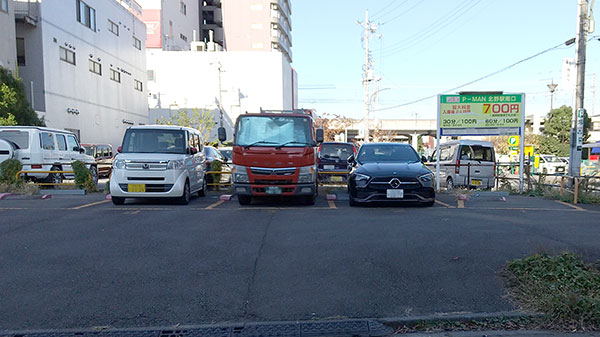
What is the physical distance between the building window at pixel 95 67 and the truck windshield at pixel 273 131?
2462 cm

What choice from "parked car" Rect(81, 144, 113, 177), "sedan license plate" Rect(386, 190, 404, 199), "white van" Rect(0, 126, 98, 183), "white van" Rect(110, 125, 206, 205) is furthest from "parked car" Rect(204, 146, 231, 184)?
"parked car" Rect(81, 144, 113, 177)

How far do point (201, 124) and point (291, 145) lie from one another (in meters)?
38.0

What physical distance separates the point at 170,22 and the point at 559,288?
58.4 meters

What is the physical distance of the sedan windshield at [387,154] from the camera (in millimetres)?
11031

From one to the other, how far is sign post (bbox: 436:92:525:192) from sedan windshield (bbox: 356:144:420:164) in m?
2.63

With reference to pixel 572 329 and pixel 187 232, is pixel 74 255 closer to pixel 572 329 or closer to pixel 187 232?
pixel 187 232

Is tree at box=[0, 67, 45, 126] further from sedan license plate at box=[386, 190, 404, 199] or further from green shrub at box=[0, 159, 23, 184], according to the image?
sedan license plate at box=[386, 190, 404, 199]

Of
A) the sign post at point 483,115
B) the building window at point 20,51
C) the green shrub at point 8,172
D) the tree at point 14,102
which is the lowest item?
the green shrub at point 8,172

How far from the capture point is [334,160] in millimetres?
15203

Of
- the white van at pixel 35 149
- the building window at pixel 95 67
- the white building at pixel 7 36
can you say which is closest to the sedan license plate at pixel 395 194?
the white van at pixel 35 149

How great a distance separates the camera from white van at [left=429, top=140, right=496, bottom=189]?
15.1m

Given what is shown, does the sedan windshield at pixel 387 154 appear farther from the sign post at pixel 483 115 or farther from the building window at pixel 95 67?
the building window at pixel 95 67

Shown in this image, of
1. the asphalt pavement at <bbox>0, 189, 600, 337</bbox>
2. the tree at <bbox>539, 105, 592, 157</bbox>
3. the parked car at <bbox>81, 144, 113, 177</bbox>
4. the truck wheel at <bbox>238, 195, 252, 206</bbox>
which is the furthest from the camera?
the tree at <bbox>539, 105, 592, 157</bbox>

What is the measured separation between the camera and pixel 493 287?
15.0 ft
